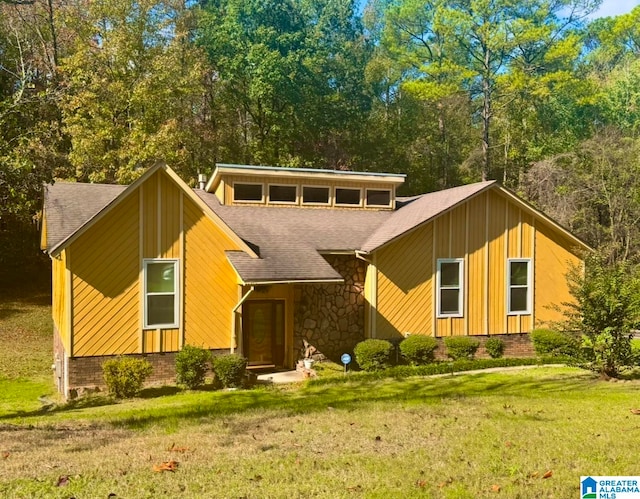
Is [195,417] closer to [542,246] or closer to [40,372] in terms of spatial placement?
[40,372]

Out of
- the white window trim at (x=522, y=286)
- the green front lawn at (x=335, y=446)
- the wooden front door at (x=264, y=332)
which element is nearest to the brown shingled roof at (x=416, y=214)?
the white window trim at (x=522, y=286)

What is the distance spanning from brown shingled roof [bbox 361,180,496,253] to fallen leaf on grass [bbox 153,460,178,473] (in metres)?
10.9

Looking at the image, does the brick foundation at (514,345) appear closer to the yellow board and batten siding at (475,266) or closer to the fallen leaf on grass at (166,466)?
the yellow board and batten siding at (475,266)

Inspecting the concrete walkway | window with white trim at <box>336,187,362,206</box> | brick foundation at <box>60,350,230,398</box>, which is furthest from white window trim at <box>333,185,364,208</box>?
brick foundation at <box>60,350,230,398</box>

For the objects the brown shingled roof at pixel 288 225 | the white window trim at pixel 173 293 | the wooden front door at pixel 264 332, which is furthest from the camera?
the wooden front door at pixel 264 332

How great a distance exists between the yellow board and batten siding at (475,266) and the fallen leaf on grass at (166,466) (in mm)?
10880

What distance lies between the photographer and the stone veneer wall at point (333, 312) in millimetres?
16719

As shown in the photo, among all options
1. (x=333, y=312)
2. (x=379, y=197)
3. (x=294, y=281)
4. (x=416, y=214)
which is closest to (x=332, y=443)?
A: (x=294, y=281)

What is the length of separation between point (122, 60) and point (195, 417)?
23493mm

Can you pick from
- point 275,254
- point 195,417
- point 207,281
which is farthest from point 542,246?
point 195,417

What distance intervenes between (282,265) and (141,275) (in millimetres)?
3766

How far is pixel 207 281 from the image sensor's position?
14984 mm

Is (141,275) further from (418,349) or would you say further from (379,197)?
(379,197)

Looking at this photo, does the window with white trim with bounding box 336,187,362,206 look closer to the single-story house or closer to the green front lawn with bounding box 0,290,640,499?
the single-story house
